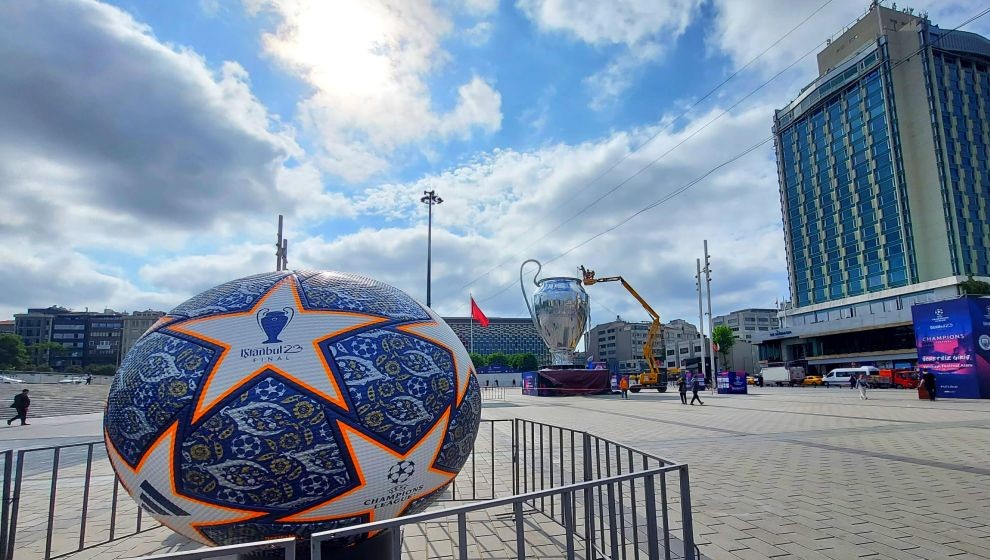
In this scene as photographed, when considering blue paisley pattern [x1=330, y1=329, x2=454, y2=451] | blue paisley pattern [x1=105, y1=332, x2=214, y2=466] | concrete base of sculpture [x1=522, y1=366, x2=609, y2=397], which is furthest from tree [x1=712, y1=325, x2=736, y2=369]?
blue paisley pattern [x1=105, y1=332, x2=214, y2=466]

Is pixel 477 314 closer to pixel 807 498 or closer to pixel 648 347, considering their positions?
pixel 648 347

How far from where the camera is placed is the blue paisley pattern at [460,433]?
3.37 metres

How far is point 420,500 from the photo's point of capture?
3.35 m

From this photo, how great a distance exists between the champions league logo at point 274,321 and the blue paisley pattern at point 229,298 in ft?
0.50

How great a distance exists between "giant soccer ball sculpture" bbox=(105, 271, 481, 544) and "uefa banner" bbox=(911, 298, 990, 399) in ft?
94.1

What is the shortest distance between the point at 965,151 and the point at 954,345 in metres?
58.8

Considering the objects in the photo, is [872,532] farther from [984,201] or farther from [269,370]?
[984,201]

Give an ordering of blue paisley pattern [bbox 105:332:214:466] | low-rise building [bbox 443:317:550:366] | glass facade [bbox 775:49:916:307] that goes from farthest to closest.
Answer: low-rise building [bbox 443:317:550:366], glass facade [bbox 775:49:916:307], blue paisley pattern [bbox 105:332:214:466]

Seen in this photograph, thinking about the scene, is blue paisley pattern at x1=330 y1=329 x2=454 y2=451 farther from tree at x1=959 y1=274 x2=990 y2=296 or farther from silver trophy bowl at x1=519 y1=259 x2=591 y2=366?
tree at x1=959 y1=274 x2=990 y2=296

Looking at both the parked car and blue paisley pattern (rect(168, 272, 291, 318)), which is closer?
blue paisley pattern (rect(168, 272, 291, 318))

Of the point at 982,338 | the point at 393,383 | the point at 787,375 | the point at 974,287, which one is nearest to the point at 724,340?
the point at 787,375

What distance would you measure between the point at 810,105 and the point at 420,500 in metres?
91.5

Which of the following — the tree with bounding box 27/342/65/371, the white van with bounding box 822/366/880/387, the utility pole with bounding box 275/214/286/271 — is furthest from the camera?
the tree with bounding box 27/342/65/371

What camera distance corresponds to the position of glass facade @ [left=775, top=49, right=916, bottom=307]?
6600 cm
